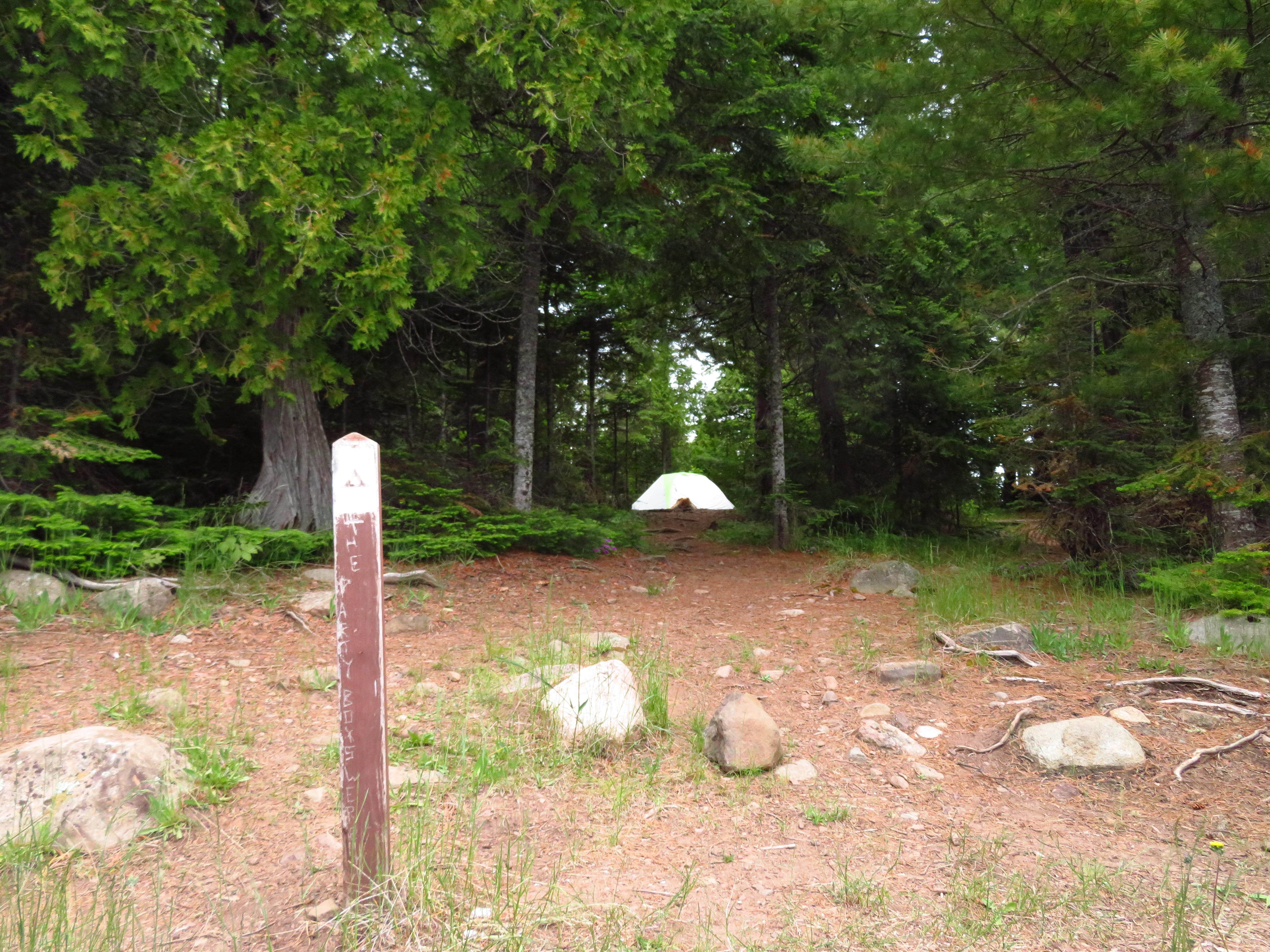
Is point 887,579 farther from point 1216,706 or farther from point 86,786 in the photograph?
point 86,786

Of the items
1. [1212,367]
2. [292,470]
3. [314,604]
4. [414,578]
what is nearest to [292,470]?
[292,470]

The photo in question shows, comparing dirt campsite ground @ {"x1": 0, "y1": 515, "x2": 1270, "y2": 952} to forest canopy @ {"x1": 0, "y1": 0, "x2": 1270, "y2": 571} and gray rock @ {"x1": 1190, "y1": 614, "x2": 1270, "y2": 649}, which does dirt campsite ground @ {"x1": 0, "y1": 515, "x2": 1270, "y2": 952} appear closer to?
gray rock @ {"x1": 1190, "y1": 614, "x2": 1270, "y2": 649}

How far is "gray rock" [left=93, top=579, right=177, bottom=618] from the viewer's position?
564 centimetres

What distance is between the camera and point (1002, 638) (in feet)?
19.2

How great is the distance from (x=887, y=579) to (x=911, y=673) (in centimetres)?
355

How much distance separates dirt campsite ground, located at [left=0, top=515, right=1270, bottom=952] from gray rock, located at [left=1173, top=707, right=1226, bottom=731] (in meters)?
0.07

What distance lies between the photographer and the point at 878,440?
44.9ft

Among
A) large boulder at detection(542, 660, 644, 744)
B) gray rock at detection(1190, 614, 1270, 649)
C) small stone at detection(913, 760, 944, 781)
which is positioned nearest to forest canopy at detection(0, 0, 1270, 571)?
gray rock at detection(1190, 614, 1270, 649)

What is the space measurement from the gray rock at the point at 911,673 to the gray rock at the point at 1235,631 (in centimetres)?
203

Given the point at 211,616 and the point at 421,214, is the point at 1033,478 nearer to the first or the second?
the point at 421,214

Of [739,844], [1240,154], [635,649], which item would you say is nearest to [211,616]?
[635,649]

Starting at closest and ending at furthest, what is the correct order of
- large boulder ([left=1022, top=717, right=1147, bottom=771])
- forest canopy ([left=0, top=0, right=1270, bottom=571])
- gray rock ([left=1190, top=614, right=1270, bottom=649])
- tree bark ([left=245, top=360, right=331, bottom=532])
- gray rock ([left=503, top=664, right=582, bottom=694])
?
1. large boulder ([left=1022, top=717, right=1147, bottom=771])
2. gray rock ([left=503, top=664, right=582, bottom=694])
3. gray rock ([left=1190, top=614, right=1270, bottom=649])
4. forest canopy ([left=0, top=0, right=1270, bottom=571])
5. tree bark ([left=245, top=360, right=331, bottom=532])

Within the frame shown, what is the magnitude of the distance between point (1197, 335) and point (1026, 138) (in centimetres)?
227

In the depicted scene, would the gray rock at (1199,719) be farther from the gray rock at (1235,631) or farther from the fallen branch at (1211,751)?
the gray rock at (1235,631)
